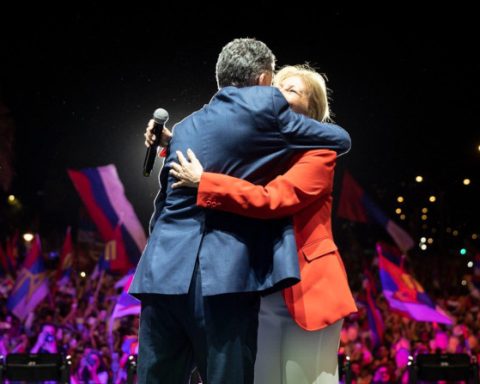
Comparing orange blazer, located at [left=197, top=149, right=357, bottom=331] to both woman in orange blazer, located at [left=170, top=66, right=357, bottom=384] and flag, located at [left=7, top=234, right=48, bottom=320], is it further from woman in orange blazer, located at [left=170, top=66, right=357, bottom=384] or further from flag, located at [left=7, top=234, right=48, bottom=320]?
flag, located at [left=7, top=234, right=48, bottom=320]

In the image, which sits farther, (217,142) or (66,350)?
(66,350)

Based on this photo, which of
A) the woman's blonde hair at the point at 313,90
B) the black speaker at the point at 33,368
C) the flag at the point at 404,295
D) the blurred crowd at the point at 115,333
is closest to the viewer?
the woman's blonde hair at the point at 313,90

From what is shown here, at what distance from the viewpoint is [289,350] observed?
1.67 m

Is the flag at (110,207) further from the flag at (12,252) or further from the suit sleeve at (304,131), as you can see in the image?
the suit sleeve at (304,131)

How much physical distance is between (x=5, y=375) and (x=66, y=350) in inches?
56.3

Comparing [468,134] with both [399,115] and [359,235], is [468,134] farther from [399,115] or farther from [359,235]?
[359,235]

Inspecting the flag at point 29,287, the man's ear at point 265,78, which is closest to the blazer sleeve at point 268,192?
the man's ear at point 265,78

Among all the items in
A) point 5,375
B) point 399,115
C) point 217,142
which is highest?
point 399,115

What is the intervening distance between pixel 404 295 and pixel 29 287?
13.5 ft

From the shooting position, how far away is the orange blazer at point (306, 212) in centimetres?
145

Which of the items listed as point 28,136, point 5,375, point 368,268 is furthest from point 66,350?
point 368,268

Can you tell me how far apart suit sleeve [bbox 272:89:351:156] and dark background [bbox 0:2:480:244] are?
5.45 metres

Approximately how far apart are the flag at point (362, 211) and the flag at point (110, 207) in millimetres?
2643

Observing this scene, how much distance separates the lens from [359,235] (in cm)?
965
